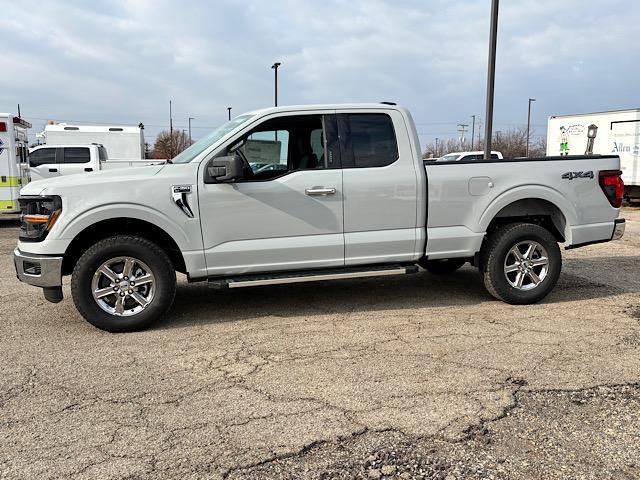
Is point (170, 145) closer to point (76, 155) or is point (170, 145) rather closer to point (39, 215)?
point (76, 155)

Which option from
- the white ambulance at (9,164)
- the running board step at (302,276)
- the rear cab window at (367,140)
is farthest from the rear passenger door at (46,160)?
the rear cab window at (367,140)

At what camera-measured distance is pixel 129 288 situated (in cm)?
482

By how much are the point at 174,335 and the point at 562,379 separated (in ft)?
10.4

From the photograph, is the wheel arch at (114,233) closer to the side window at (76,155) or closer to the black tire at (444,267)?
the black tire at (444,267)

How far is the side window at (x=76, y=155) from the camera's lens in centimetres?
1633

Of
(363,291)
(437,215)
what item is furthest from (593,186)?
(363,291)

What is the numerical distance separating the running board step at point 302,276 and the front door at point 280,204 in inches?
2.7

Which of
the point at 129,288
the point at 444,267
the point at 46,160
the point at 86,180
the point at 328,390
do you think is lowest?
the point at 328,390

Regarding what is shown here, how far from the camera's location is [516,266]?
18.5 ft

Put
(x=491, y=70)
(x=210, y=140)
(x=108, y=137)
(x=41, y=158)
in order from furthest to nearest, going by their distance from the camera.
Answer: (x=108, y=137) < (x=41, y=158) < (x=491, y=70) < (x=210, y=140)

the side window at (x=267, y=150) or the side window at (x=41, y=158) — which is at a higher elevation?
the side window at (x=41, y=158)

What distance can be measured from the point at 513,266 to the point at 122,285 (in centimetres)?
390

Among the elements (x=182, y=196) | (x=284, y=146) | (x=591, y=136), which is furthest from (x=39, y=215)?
(x=591, y=136)

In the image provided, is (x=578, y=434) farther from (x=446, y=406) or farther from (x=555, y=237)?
(x=555, y=237)
